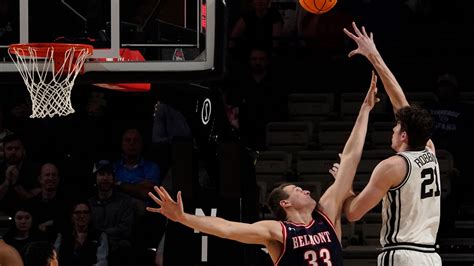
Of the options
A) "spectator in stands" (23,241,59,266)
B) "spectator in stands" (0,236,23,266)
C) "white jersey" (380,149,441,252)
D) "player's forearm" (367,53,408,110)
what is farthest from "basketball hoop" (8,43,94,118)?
"white jersey" (380,149,441,252)

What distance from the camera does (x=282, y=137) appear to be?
40.5ft

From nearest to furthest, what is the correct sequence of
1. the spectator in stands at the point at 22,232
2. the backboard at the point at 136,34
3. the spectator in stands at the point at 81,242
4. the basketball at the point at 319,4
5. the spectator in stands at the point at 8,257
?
1. the backboard at the point at 136,34
2. the spectator in stands at the point at 8,257
3. the basketball at the point at 319,4
4. the spectator in stands at the point at 81,242
5. the spectator in stands at the point at 22,232

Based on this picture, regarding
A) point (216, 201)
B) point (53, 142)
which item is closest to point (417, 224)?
point (216, 201)

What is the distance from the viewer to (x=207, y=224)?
6434 millimetres

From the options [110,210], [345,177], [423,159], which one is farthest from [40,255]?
[110,210]

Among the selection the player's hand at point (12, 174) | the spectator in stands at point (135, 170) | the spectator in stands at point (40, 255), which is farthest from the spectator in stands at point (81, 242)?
the spectator in stands at point (40, 255)

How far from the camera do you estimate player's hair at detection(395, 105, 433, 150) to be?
682 cm

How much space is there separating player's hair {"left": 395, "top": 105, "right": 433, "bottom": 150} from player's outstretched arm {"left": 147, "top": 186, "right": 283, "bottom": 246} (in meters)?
0.93

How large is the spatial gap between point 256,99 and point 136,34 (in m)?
3.26

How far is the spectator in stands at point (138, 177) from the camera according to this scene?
1118 centimetres

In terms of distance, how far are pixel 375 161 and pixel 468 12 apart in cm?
282

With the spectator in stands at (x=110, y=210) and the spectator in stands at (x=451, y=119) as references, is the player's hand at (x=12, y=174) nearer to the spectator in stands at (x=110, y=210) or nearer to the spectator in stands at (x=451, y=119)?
the spectator in stands at (x=110, y=210)

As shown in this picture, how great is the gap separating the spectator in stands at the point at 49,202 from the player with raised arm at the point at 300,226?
455 cm

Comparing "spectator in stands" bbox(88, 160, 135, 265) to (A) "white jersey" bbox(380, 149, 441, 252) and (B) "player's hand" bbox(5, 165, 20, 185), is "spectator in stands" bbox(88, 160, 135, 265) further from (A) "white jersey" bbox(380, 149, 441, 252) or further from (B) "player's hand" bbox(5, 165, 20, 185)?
(A) "white jersey" bbox(380, 149, 441, 252)
